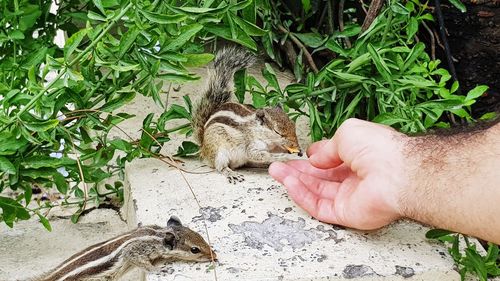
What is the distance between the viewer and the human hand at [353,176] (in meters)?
2.74

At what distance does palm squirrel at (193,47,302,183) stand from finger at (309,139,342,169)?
288 mm

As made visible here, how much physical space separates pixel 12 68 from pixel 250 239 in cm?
122

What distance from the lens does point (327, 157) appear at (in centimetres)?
313

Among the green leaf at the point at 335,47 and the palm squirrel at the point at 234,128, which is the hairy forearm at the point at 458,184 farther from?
the palm squirrel at the point at 234,128

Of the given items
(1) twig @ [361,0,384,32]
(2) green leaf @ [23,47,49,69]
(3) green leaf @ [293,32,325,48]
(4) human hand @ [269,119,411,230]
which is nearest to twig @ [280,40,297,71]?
(3) green leaf @ [293,32,325,48]

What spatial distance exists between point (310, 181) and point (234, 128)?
47cm

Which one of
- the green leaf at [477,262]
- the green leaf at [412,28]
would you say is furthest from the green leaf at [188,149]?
the green leaf at [477,262]

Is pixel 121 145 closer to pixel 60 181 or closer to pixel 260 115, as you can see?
pixel 60 181

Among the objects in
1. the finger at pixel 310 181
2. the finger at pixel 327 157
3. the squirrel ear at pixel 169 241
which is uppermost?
the finger at pixel 327 157

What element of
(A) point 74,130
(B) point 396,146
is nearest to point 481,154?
(B) point 396,146

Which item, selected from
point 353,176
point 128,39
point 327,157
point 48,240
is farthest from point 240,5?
point 48,240

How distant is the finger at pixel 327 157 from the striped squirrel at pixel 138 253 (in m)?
0.57

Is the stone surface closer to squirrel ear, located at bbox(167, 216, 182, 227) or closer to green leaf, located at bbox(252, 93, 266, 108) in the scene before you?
squirrel ear, located at bbox(167, 216, 182, 227)

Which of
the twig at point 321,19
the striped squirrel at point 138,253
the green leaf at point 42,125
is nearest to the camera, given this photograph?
the striped squirrel at point 138,253
